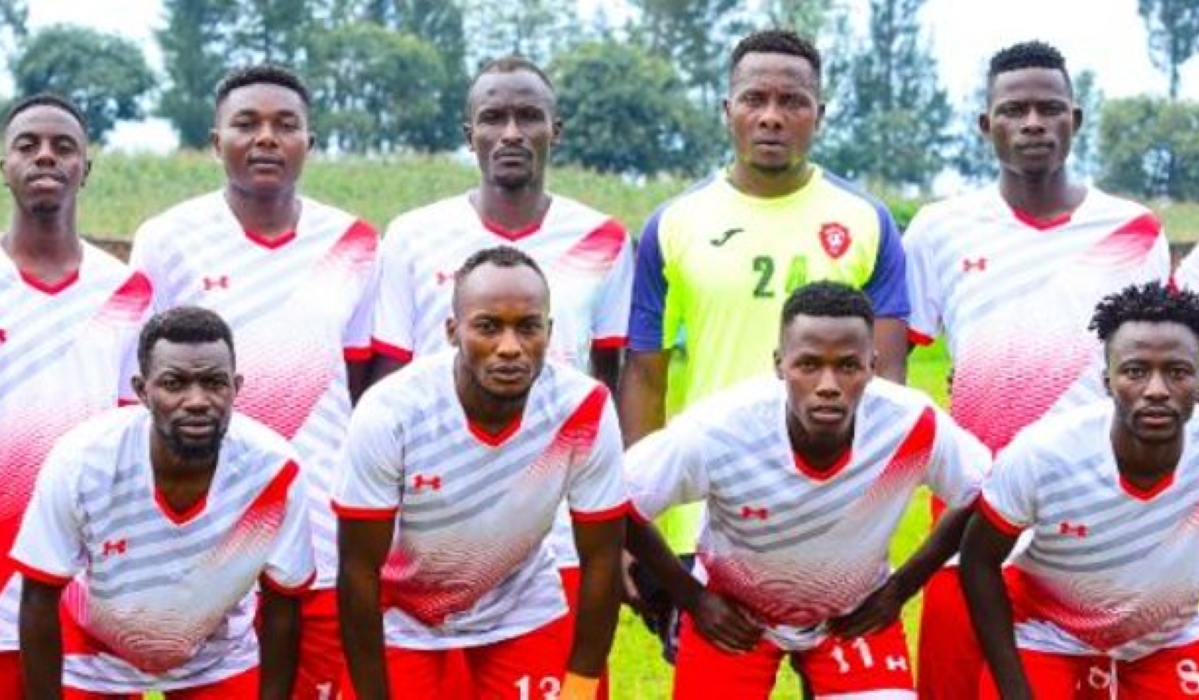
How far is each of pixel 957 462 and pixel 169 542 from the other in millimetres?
2392

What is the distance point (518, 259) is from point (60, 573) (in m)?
1.60

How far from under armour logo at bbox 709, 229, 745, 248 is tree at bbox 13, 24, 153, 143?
66363 millimetres

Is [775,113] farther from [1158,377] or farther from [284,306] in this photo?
[284,306]

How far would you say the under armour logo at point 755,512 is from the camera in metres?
6.30

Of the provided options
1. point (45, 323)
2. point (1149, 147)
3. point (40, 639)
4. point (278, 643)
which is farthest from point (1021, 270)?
point (1149, 147)

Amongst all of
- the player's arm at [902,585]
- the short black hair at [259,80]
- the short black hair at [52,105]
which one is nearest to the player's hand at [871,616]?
the player's arm at [902,585]

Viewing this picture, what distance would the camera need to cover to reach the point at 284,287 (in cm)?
657

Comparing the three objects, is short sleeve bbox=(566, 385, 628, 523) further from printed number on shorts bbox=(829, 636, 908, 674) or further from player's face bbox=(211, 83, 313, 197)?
player's face bbox=(211, 83, 313, 197)

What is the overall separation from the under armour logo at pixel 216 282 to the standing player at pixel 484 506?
737mm

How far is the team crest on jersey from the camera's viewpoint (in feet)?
21.7

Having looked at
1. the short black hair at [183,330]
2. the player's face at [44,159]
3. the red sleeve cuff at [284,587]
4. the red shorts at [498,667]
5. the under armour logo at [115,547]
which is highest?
the player's face at [44,159]

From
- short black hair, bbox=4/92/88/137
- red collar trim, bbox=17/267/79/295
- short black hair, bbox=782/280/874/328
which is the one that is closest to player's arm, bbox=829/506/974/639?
short black hair, bbox=782/280/874/328

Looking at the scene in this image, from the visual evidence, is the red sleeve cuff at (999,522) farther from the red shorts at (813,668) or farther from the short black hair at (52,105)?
the short black hair at (52,105)

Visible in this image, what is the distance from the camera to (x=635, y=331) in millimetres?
6840
